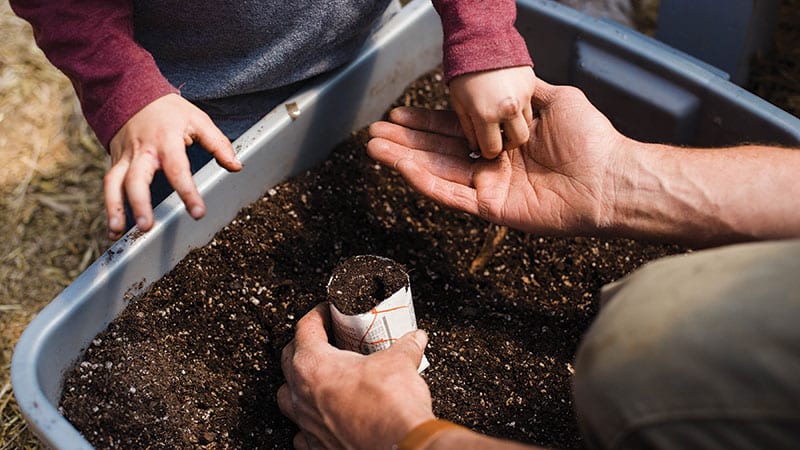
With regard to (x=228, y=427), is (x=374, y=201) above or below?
above

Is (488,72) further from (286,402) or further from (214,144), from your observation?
(286,402)

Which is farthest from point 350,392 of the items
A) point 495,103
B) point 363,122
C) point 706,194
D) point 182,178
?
point 363,122

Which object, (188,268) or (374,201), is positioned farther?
(374,201)

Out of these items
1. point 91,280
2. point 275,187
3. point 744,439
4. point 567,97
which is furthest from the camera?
point 275,187

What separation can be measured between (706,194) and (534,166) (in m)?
0.25

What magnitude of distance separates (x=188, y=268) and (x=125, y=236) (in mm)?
138

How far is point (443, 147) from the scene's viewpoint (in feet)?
3.96

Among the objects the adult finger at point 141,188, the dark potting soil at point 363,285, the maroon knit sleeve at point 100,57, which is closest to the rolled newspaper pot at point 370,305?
the dark potting soil at point 363,285

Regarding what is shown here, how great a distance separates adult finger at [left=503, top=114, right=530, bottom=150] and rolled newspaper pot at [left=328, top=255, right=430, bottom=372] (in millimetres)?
243

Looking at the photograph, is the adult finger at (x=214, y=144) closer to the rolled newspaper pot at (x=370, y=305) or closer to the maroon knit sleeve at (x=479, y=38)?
the rolled newspaper pot at (x=370, y=305)

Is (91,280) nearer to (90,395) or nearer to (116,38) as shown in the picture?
(90,395)

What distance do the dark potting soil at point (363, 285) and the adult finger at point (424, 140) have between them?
0.78 ft

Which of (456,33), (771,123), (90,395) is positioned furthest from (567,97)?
(90,395)

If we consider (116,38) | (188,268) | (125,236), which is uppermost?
(116,38)
